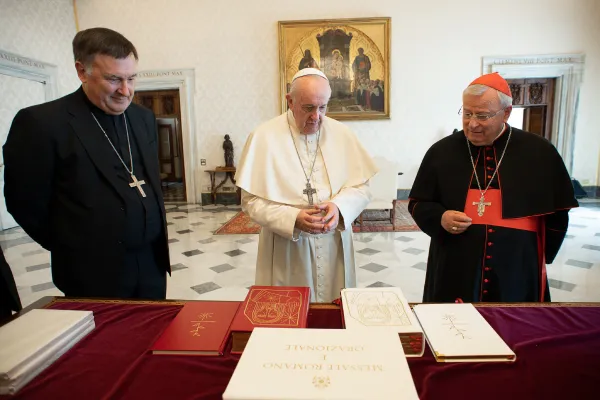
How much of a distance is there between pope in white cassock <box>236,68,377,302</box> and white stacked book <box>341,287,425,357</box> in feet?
2.35

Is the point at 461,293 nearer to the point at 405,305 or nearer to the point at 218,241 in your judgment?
the point at 405,305

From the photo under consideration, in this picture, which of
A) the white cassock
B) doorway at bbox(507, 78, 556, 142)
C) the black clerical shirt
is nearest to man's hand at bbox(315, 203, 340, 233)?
the white cassock

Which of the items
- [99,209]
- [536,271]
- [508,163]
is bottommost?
[536,271]

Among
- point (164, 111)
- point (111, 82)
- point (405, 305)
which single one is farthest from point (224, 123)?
point (405, 305)

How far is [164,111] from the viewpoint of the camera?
30.6ft

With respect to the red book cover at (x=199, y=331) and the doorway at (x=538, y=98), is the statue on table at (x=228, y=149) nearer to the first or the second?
the doorway at (x=538, y=98)

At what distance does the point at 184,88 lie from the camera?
885 centimetres

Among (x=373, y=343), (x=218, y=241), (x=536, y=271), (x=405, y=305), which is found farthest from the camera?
(x=218, y=241)

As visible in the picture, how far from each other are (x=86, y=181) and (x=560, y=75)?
979 cm

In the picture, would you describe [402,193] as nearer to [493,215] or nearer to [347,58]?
[347,58]

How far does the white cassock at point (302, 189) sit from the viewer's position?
2.02 meters

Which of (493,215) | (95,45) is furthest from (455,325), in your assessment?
(95,45)

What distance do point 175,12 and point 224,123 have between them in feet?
8.96

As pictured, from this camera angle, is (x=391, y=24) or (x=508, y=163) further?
(x=391, y=24)
